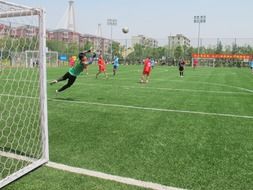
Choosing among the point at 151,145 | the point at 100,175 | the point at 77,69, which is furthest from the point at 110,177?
the point at 77,69

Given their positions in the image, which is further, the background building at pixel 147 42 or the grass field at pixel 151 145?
the background building at pixel 147 42

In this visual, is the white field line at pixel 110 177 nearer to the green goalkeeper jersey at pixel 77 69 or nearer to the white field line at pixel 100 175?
the white field line at pixel 100 175

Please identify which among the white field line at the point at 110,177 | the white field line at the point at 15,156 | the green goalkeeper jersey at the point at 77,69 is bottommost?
the white field line at the point at 110,177

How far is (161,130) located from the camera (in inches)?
304

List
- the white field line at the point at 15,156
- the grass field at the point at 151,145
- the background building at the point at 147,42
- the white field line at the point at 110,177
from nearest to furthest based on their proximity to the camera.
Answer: the white field line at the point at 110,177, the grass field at the point at 151,145, the white field line at the point at 15,156, the background building at the point at 147,42

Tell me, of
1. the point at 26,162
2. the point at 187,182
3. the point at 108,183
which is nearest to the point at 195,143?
the point at 187,182

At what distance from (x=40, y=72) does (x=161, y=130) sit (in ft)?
11.6

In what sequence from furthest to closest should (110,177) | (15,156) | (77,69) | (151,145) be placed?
(77,69), (151,145), (15,156), (110,177)

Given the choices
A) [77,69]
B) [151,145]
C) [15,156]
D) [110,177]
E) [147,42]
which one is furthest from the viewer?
[147,42]

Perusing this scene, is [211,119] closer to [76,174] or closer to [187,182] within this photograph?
[187,182]

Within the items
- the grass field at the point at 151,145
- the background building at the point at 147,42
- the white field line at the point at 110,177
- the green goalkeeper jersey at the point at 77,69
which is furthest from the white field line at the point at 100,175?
the background building at the point at 147,42

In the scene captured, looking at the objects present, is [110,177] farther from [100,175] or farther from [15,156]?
[15,156]

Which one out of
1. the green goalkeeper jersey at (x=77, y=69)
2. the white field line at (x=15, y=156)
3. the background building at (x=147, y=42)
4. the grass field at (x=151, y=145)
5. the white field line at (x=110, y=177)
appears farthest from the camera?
the background building at (x=147, y=42)

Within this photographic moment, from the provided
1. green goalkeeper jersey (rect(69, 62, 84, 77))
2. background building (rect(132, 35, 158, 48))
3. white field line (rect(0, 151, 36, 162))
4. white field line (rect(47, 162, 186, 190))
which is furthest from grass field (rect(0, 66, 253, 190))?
background building (rect(132, 35, 158, 48))
